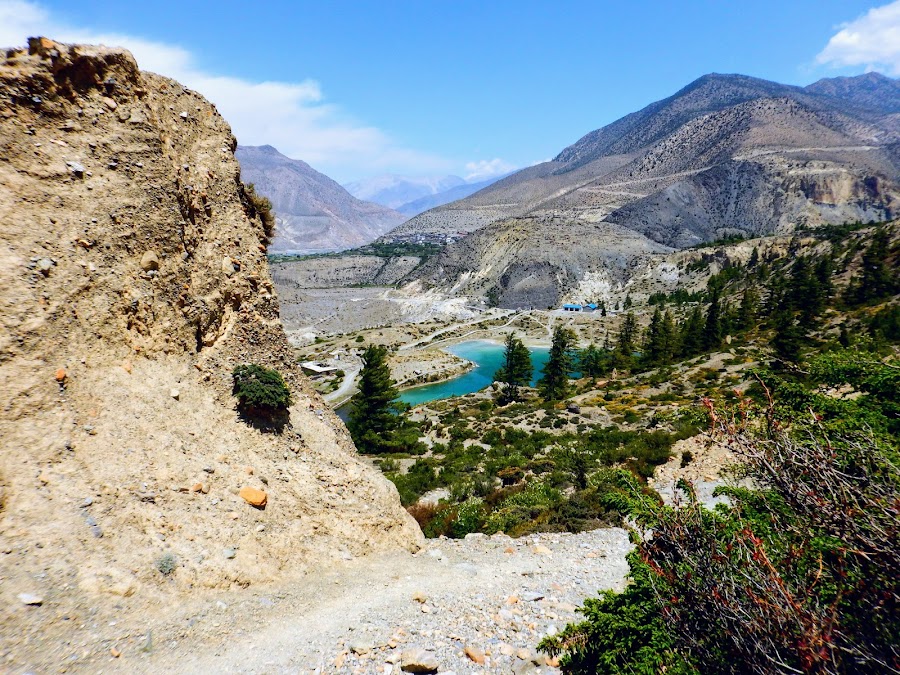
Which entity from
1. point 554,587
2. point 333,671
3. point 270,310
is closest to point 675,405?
point 554,587

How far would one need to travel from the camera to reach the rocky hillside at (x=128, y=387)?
6.74 m

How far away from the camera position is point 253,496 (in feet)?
30.7

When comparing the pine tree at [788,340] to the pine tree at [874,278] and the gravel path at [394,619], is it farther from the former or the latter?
the gravel path at [394,619]

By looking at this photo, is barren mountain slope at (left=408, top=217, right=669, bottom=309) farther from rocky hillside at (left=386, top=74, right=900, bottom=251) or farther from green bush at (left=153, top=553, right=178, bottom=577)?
green bush at (left=153, top=553, right=178, bottom=577)

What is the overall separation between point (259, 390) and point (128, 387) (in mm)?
2798

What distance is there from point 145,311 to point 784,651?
12375mm

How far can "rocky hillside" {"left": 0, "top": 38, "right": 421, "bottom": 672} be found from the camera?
6742 millimetres

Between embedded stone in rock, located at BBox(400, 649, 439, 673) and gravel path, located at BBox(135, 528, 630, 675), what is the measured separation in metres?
0.04

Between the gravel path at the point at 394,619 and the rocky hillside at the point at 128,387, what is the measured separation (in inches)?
30.6

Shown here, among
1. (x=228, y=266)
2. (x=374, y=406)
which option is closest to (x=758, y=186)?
(x=374, y=406)

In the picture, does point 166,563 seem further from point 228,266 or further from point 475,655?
point 228,266

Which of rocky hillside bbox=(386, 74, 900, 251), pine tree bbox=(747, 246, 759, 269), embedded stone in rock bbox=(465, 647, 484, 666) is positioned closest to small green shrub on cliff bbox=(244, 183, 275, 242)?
embedded stone in rock bbox=(465, 647, 484, 666)

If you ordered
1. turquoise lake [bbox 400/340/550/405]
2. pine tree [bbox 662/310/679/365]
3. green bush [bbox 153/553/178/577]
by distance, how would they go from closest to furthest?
green bush [bbox 153/553/178/577] < pine tree [bbox 662/310/679/365] < turquoise lake [bbox 400/340/550/405]

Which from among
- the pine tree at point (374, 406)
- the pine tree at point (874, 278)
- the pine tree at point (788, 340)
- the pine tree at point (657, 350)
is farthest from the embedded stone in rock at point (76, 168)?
the pine tree at point (874, 278)
